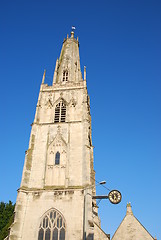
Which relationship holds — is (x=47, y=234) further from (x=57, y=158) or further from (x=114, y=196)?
(x=57, y=158)

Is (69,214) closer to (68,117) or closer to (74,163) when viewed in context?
(74,163)

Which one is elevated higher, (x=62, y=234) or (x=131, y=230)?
(x=131, y=230)

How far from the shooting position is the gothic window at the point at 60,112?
25.9 metres

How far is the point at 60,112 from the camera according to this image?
2645 centimetres

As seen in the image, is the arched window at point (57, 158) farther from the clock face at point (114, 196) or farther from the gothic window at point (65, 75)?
the gothic window at point (65, 75)

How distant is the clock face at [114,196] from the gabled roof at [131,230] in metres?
4.97

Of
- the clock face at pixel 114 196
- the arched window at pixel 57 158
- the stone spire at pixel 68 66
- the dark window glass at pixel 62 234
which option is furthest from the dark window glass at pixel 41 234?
the stone spire at pixel 68 66

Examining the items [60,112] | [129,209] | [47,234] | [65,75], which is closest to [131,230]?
[129,209]

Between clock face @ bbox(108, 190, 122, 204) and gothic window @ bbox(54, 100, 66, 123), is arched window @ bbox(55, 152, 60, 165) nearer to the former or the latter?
gothic window @ bbox(54, 100, 66, 123)

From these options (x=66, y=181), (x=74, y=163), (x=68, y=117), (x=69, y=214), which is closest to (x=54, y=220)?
(x=69, y=214)

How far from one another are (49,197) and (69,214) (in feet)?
7.50

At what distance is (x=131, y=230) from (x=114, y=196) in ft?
17.1

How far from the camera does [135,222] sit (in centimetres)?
2177

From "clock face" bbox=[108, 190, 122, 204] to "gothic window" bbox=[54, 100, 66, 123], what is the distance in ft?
33.1
